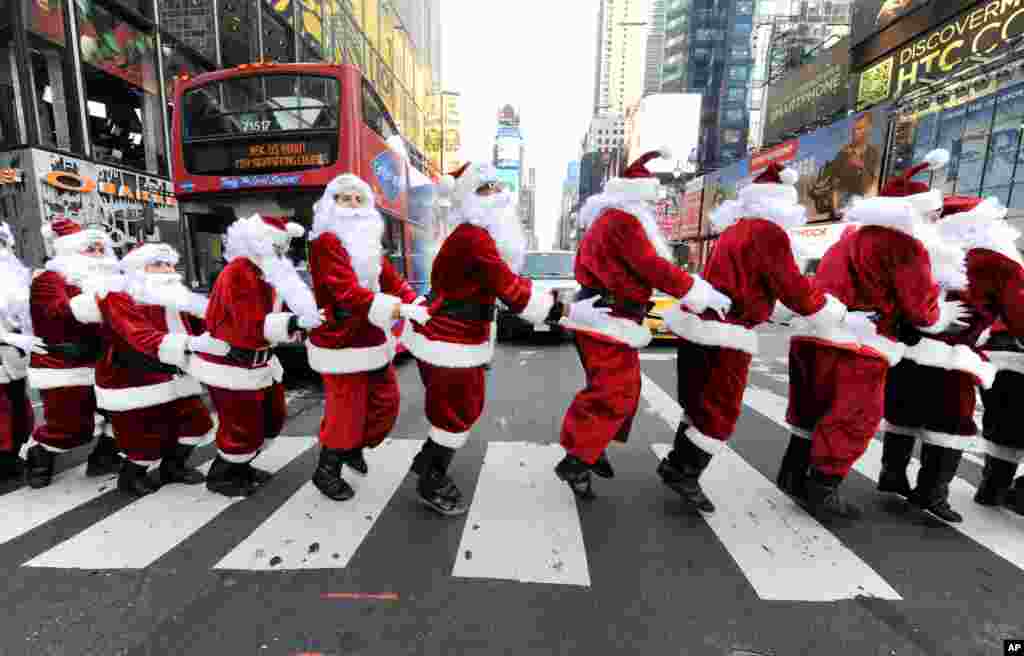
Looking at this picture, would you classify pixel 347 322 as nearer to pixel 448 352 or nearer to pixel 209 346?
pixel 448 352

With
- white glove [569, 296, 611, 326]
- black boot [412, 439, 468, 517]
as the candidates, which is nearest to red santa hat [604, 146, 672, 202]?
white glove [569, 296, 611, 326]

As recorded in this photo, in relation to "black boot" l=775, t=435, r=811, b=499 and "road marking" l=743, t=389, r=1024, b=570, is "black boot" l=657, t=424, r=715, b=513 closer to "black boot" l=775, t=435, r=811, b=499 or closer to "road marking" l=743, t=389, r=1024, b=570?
"black boot" l=775, t=435, r=811, b=499

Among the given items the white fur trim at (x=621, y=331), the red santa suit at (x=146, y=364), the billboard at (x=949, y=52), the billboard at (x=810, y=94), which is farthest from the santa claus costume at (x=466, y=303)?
the billboard at (x=810, y=94)

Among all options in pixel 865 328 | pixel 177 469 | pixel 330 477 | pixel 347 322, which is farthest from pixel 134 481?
pixel 865 328

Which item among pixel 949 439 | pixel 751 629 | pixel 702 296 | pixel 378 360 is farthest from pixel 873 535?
pixel 378 360

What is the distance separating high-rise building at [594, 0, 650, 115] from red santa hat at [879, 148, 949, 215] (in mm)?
169370

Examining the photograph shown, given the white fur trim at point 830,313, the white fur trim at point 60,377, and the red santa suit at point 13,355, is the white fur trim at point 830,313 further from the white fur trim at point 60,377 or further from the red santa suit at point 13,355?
the red santa suit at point 13,355

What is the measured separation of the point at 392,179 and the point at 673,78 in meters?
71.8

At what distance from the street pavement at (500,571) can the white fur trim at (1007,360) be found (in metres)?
0.89

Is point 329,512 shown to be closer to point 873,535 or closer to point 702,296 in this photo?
point 702,296

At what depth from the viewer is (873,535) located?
2.71 m

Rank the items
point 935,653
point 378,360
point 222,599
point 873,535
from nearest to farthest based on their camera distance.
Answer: point 935,653 → point 222,599 → point 873,535 → point 378,360

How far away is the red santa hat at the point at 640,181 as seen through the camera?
272 cm

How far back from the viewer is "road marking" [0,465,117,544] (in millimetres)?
2702
